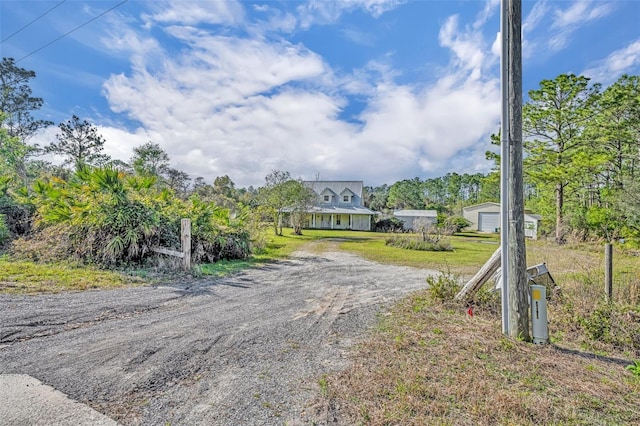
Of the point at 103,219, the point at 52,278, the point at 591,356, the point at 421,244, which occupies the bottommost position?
the point at 591,356

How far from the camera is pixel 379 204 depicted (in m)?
50.2

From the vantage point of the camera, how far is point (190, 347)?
11.8ft

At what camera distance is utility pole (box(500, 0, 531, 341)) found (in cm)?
380

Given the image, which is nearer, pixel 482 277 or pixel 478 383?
pixel 478 383

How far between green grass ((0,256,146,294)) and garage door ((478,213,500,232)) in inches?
1445

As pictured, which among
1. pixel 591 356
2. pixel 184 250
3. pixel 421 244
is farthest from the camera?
pixel 421 244

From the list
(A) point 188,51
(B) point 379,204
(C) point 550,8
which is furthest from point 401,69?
(B) point 379,204

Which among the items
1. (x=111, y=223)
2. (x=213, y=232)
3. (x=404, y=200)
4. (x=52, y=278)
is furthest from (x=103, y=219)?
(x=404, y=200)

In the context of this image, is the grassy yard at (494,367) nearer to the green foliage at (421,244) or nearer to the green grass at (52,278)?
the green grass at (52,278)

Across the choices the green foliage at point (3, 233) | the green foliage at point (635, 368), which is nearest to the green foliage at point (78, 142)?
the green foliage at point (3, 233)

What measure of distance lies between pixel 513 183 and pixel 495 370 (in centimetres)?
221

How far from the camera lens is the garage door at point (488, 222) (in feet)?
114

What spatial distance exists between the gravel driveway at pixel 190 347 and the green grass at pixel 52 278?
563mm

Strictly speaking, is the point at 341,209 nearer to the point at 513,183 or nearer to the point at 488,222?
the point at 488,222
